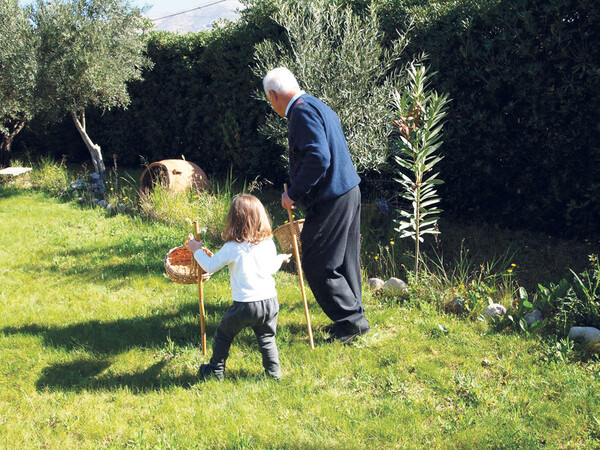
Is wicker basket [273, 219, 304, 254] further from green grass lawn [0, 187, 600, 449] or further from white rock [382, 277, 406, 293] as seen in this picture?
white rock [382, 277, 406, 293]

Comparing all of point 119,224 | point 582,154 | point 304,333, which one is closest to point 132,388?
point 304,333

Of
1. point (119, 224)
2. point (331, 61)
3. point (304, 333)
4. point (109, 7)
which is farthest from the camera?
point (109, 7)

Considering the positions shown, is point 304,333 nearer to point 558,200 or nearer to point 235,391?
point 235,391

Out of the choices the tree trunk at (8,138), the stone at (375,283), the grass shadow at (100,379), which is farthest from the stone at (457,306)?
the tree trunk at (8,138)

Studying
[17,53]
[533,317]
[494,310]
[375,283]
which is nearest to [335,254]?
[375,283]

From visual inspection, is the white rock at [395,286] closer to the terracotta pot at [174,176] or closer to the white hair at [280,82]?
the white hair at [280,82]

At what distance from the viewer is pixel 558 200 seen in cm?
568

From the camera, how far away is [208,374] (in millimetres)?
3426

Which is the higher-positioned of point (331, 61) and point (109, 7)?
point (109, 7)

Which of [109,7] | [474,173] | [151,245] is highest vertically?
[109,7]

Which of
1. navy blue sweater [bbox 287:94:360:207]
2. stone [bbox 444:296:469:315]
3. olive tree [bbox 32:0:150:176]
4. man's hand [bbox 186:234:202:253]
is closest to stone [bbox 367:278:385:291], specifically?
stone [bbox 444:296:469:315]

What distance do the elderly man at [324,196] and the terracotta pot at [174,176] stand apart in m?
4.12

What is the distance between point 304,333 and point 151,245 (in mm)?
2725

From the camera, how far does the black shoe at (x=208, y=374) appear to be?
3406mm
